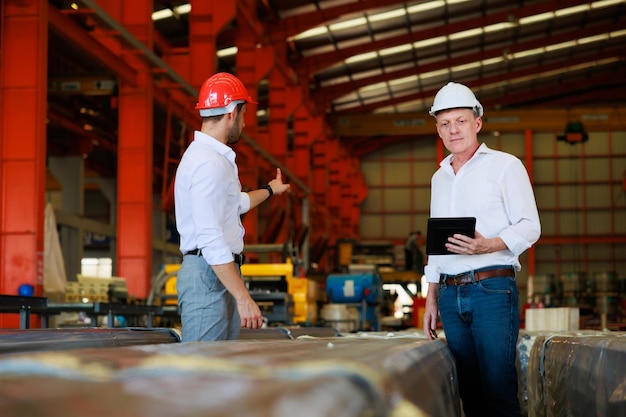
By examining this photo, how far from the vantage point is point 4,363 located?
1236 millimetres

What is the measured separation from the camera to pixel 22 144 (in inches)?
389

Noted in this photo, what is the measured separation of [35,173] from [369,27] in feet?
51.4

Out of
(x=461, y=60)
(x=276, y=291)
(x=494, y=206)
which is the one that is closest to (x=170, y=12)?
(x=276, y=291)

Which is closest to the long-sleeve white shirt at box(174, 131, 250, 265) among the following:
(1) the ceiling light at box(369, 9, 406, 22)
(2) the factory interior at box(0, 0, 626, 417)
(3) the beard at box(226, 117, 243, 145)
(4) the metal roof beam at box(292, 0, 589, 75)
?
(3) the beard at box(226, 117, 243, 145)

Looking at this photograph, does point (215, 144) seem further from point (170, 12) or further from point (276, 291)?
point (170, 12)

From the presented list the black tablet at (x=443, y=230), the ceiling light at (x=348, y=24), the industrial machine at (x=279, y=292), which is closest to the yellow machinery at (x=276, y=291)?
the industrial machine at (x=279, y=292)

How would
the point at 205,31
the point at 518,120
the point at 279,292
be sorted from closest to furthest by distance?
the point at 279,292 → the point at 205,31 → the point at 518,120

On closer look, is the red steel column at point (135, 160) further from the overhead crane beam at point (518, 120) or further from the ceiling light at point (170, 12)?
the overhead crane beam at point (518, 120)

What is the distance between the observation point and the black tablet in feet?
12.2

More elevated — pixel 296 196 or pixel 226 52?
pixel 226 52

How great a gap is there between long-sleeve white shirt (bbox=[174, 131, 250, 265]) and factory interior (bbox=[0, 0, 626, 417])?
538 mm

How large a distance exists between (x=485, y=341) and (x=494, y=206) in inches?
22.4

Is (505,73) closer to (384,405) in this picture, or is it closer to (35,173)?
(35,173)

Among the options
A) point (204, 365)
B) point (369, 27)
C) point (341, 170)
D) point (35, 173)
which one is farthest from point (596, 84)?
point (204, 365)
